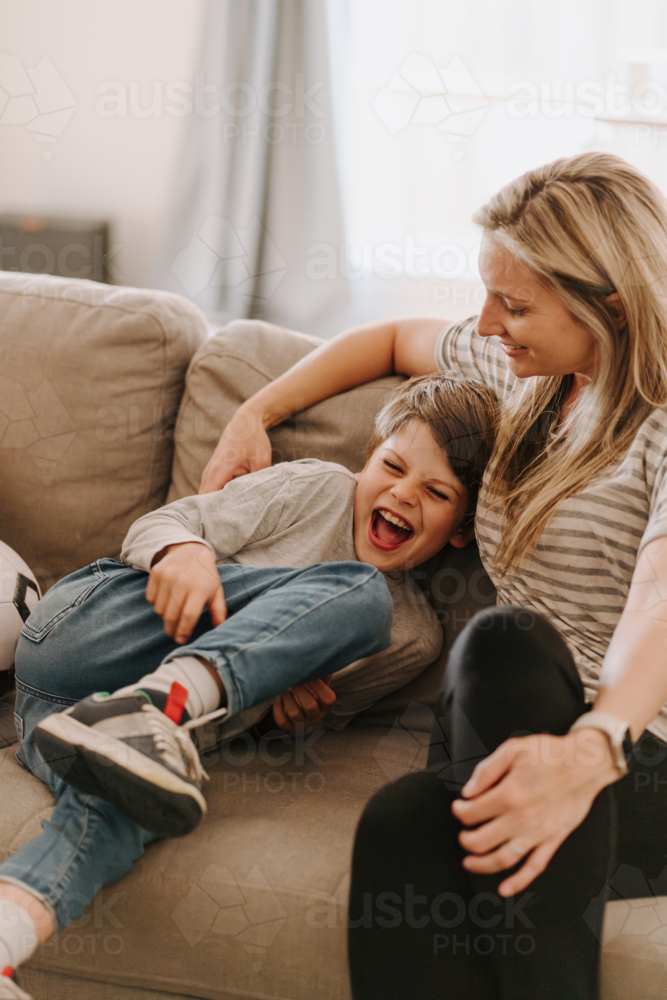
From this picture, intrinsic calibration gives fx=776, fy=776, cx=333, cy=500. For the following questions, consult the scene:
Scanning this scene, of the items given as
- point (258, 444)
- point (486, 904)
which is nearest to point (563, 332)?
point (258, 444)

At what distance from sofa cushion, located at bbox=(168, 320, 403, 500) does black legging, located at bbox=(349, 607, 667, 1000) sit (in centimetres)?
51

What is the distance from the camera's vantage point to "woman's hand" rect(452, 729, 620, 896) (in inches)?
24.6

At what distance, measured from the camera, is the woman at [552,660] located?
645mm

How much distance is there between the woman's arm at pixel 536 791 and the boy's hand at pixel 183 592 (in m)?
0.31

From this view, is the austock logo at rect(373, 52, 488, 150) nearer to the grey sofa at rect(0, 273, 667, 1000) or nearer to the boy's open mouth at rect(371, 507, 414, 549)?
the grey sofa at rect(0, 273, 667, 1000)

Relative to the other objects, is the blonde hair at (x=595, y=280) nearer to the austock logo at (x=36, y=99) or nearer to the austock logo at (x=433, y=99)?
the austock logo at (x=433, y=99)

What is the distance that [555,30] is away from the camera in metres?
2.05

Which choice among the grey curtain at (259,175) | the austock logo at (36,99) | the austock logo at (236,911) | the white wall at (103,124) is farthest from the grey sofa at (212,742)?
the austock logo at (36,99)

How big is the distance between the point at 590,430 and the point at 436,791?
0.43 m

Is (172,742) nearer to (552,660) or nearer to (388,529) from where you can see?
(552,660)

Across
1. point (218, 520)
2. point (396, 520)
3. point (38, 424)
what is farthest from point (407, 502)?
point (38, 424)

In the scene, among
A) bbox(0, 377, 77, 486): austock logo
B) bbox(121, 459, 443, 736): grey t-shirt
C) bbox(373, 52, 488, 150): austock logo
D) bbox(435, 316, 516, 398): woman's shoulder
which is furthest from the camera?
bbox(373, 52, 488, 150): austock logo

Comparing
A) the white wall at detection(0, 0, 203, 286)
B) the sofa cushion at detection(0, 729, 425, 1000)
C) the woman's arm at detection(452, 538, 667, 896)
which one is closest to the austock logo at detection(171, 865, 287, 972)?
the sofa cushion at detection(0, 729, 425, 1000)

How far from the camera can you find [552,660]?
661 millimetres
